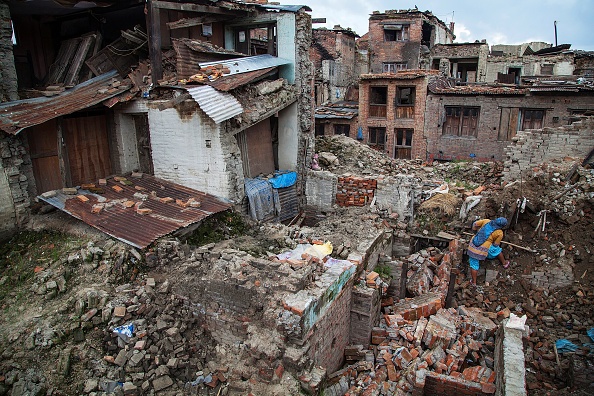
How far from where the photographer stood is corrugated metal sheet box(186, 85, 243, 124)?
8.80 m

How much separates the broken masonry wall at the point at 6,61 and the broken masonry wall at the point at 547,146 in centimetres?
1420

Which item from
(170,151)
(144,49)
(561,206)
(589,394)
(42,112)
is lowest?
(589,394)

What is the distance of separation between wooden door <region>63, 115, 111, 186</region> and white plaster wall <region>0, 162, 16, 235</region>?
1718mm

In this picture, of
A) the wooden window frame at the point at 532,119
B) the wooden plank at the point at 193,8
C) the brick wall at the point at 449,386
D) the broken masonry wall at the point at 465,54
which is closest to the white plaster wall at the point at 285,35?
the wooden plank at the point at 193,8

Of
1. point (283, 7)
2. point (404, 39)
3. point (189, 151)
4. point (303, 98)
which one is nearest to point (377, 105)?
point (404, 39)

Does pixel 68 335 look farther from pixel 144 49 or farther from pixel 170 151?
pixel 144 49

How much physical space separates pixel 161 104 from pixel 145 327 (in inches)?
219

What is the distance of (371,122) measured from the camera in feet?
71.2

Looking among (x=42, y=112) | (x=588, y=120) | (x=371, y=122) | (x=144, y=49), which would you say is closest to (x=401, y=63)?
(x=371, y=122)

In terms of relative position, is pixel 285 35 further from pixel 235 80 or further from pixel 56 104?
pixel 56 104

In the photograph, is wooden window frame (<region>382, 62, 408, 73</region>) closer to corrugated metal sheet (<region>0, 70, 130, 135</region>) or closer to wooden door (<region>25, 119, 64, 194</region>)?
corrugated metal sheet (<region>0, 70, 130, 135</region>)

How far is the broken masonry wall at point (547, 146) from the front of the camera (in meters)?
12.8

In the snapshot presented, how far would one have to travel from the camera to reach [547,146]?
13156 mm

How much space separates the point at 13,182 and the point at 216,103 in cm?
469
